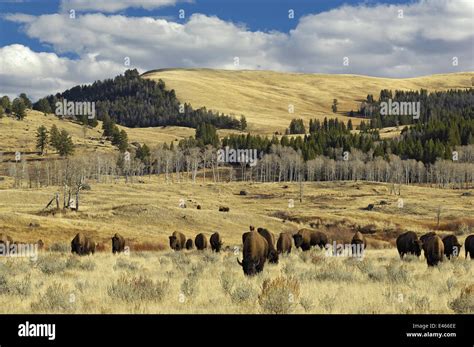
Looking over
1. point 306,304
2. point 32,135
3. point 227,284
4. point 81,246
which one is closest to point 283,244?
point 81,246

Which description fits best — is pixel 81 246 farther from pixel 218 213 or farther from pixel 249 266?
pixel 218 213

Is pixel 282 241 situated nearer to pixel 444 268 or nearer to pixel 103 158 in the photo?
pixel 444 268

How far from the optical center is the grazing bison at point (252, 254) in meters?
18.6

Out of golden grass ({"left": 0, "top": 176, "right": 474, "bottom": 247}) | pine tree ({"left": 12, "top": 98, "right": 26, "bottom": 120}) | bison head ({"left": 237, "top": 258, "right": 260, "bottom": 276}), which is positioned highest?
pine tree ({"left": 12, "top": 98, "right": 26, "bottom": 120})

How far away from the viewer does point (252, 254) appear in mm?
18656

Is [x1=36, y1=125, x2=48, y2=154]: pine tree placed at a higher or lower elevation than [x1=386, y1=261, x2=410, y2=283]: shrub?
higher

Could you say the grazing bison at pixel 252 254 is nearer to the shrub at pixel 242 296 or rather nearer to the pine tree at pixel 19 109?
the shrub at pixel 242 296

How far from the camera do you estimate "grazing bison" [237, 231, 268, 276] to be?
61.0 feet

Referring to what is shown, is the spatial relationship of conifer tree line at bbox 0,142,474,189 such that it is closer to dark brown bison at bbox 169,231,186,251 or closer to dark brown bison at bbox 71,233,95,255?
dark brown bison at bbox 169,231,186,251

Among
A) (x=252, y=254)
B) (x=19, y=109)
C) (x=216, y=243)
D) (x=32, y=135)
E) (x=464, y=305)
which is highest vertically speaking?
(x=19, y=109)

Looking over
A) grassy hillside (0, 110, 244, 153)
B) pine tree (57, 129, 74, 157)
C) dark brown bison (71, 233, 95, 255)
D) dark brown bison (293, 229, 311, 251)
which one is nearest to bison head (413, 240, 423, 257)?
dark brown bison (293, 229, 311, 251)

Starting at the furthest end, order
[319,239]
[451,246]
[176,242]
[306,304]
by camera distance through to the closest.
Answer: [319,239] < [176,242] < [451,246] < [306,304]
